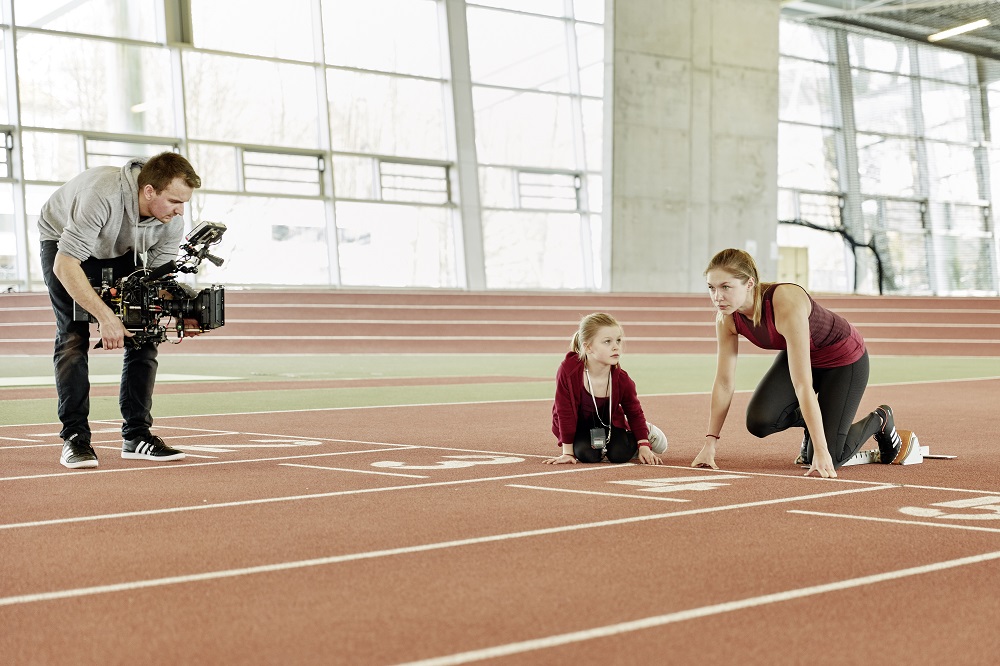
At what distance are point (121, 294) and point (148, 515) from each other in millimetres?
1563

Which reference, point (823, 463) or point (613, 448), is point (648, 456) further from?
point (823, 463)

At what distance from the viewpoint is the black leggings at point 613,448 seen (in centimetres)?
604

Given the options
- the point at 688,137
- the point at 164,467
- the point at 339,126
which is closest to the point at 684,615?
the point at 164,467

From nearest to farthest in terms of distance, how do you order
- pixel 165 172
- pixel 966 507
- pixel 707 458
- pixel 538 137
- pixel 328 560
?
pixel 328 560, pixel 966 507, pixel 165 172, pixel 707 458, pixel 538 137

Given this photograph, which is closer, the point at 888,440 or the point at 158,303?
the point at 158,303

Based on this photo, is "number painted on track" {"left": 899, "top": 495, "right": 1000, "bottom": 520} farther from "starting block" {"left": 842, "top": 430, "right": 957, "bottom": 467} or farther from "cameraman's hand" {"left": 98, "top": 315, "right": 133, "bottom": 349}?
"cameraman's hand" {"left": 98, "top": 315, "right": 133, "bottom": 349}

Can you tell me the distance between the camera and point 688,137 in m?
26.9

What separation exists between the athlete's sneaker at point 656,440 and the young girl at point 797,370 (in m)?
0.32

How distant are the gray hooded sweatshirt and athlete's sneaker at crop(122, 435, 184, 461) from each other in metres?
0.93

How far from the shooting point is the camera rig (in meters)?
5.64

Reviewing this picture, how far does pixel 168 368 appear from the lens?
608 inches

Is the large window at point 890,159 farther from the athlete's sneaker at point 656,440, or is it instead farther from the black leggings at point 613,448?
the black leggings at point 613,448

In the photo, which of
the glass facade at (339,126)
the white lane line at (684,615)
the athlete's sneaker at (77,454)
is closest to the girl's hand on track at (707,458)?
the white lane line at (684,615)

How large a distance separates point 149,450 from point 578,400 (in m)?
2.24
